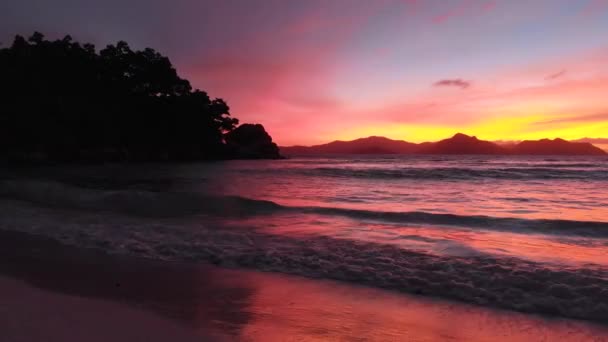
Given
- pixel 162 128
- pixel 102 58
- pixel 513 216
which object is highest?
pixel 102 58

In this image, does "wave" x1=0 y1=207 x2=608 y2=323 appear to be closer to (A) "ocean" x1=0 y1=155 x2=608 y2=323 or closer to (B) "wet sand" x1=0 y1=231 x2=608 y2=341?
(A) "ocean" x1=0 y1=155 x2=608 y2=323

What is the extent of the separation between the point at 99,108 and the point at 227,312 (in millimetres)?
58208

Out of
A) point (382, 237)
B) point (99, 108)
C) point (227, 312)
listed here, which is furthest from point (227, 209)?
point (99, 108)

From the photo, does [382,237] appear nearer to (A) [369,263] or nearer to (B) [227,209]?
(A) [369,263]

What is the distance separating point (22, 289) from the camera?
3848 millimetres

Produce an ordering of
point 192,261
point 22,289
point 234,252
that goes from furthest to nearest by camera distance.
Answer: point 234,252 → point 192,261 → point 22,289

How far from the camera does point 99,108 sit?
53.2 metres

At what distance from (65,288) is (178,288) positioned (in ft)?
3.87

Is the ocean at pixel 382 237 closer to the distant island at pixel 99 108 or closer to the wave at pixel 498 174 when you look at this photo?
the wave at pixel 498 174

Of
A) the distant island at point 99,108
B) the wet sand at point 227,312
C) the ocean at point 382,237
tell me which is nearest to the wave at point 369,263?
the ocean at point 382,237

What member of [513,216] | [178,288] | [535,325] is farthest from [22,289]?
[513,216]

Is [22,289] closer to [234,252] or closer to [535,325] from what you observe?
[234,252]

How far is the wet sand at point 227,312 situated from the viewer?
296 centimetres

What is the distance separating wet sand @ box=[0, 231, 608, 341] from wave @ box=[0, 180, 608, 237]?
17.5 ft
